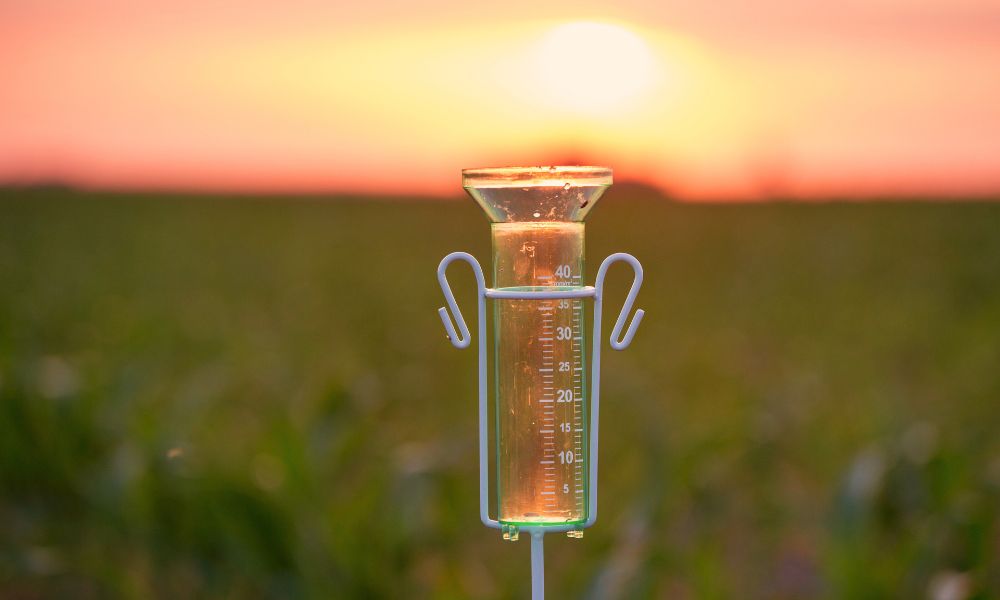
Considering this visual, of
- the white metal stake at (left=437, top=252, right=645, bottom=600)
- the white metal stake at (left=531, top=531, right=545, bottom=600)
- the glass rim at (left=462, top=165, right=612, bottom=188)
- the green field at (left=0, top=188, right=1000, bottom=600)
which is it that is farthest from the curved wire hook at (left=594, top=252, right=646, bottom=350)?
the green field at (left=0, top=188, right=1000, bottom=600)

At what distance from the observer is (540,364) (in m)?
1.83

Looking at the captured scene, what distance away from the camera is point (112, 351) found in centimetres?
823

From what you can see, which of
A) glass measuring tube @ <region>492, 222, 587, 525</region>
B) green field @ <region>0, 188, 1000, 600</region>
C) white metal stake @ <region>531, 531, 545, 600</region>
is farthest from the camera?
green field @ <region>0, 188, 1000, 600</region>

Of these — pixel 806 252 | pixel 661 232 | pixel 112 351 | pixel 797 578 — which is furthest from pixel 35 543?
pixel 661 232

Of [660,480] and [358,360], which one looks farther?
[358,360]

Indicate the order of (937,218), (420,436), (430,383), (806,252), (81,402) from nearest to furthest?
(81,402) → (420,436) → (430,383) → (806,252) → (937,218)

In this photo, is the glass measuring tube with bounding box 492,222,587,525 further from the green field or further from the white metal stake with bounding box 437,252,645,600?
the green field

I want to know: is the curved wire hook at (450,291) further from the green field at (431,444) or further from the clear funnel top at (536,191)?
the green field at (431,444)

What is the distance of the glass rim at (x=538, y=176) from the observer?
1690 millimetres

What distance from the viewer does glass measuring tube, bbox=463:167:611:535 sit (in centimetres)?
178

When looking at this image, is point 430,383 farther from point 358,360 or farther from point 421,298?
point 421,298

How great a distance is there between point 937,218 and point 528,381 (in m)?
23.0

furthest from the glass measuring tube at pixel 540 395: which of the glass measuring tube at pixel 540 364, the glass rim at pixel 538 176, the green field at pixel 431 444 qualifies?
the green field at pixel 431 444

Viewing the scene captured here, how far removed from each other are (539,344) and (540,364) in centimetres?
3
